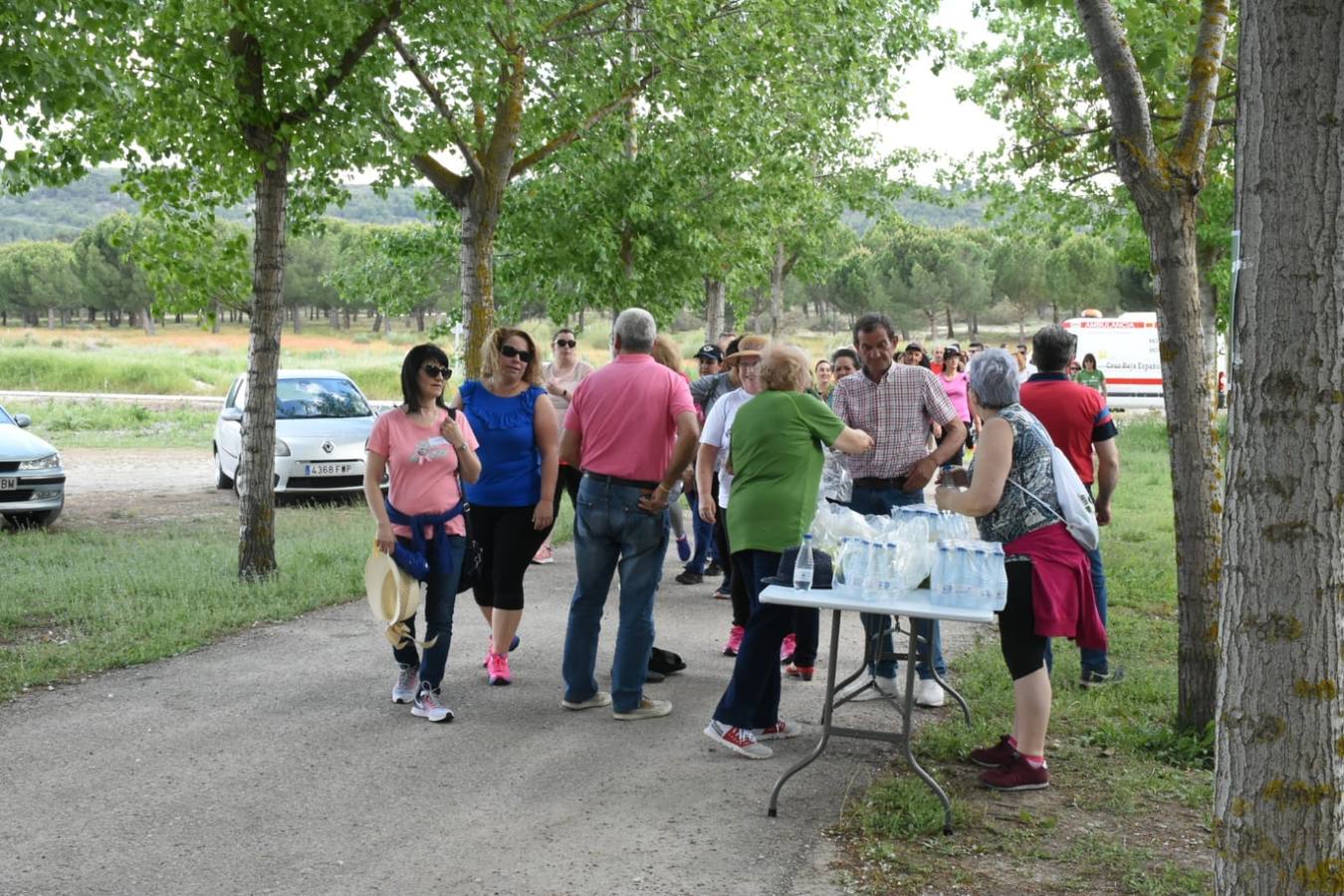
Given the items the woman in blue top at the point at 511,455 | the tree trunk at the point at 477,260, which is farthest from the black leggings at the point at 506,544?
the tree trunk at the point at 477,260

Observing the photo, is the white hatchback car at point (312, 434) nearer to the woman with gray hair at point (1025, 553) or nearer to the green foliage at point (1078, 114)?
the green foliage at point (1078, 114)

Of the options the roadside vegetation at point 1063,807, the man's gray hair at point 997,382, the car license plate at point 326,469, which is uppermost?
the man's gray hair at point 997,382

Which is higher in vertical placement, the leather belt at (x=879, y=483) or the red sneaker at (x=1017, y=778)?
the leather belt at (x=879, y=483)

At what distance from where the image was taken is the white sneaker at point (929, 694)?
6.96 metres

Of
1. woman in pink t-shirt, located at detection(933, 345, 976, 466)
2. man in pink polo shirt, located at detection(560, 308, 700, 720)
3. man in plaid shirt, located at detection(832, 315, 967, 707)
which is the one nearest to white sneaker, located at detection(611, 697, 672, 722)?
man in pink polo shirt, located at detection(560, 308, 700, 720)

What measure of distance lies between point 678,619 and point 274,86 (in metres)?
5.10

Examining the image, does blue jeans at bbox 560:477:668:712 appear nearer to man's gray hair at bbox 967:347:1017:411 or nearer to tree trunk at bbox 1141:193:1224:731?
man's gray hair at bbox 967:347:1017:411

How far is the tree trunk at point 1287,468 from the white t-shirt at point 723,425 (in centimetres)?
426

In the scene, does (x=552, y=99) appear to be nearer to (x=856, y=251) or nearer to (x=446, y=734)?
(x=446, y=734)

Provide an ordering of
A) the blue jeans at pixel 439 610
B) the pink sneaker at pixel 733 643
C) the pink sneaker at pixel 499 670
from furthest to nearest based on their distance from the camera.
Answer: the pink sneaker at pixel 733 643 < the pink sneaker at pixel 499 670 < the blue jeans at pixel 439 610

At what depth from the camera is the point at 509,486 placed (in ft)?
22.8

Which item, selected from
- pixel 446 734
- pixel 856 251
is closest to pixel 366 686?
pixel 446 734

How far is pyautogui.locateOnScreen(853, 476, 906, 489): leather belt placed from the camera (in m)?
7.14

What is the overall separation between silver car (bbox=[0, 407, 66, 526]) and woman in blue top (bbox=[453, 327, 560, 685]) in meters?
8.51
